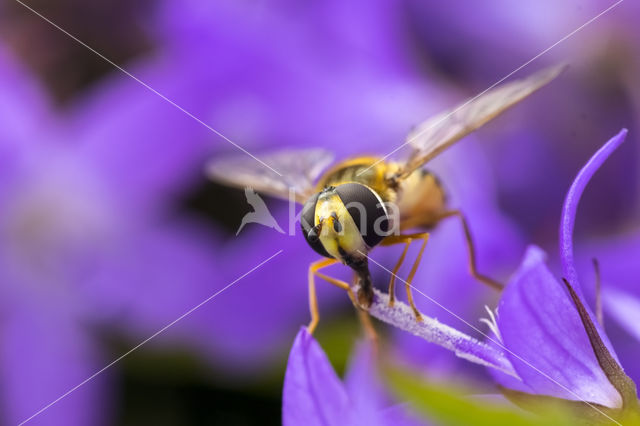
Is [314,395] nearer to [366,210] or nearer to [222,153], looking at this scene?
[366,210]

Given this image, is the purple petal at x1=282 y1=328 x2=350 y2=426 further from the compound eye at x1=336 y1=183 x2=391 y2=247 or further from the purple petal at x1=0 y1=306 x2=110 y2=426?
the purple petal at x1=0 y1=306 x2=110 y2=426

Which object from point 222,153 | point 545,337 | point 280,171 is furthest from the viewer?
point 222,153

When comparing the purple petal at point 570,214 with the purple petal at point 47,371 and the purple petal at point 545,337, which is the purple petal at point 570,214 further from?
Answer: the purple petal at point 47,371

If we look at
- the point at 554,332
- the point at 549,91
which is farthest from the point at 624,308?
the point at 549,91

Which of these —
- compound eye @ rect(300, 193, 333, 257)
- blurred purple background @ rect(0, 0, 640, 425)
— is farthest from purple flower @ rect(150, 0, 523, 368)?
compound eye @ rect(300, 193, 333, 257)

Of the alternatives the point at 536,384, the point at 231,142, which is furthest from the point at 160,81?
the point at 536,384

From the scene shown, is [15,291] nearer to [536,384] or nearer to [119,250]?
[119,250]
